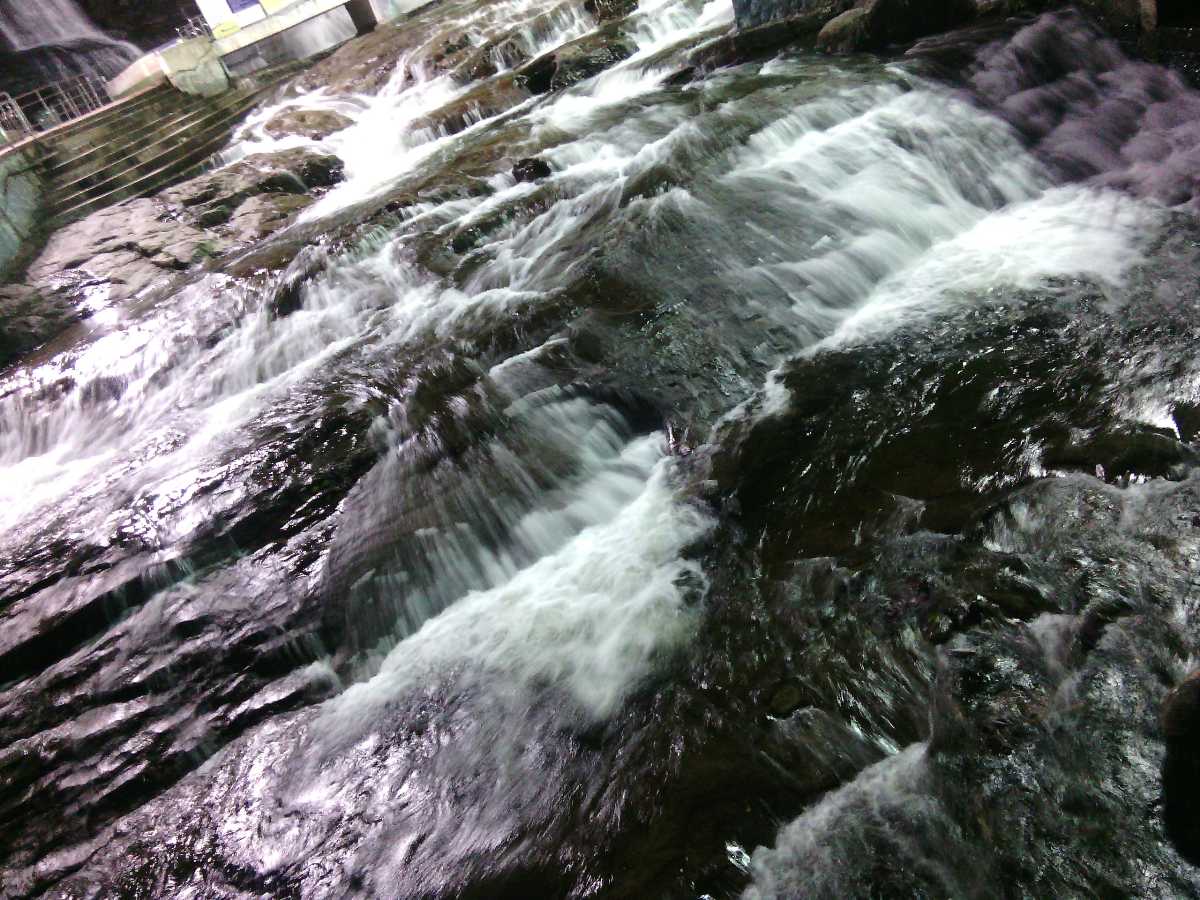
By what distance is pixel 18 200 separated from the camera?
44.0 ft

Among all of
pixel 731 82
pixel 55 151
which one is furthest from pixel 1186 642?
pixel 55 151

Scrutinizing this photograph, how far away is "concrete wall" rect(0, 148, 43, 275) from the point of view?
40.7 ft

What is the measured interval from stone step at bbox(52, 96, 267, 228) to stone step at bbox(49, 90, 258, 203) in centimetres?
30

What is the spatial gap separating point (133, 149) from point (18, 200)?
306 cm

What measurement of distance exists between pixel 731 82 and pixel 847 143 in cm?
294

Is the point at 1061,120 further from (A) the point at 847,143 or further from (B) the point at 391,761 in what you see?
(B) the point at 391,761

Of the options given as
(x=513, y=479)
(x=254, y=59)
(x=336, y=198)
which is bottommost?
(x=513, y=479)

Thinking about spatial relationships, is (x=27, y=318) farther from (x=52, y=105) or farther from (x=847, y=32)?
(x=52, y=105)

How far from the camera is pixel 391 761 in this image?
3.69m

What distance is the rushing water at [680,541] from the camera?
284 centimetres

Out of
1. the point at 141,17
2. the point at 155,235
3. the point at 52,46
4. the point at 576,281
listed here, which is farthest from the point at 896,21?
the point at 141,17

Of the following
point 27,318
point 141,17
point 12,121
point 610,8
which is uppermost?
point 141,17

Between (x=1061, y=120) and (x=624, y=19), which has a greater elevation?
(x=624, y=19)

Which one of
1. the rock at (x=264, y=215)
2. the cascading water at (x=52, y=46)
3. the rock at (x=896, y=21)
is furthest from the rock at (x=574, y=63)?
the cascading water at (x=52, y=46)
